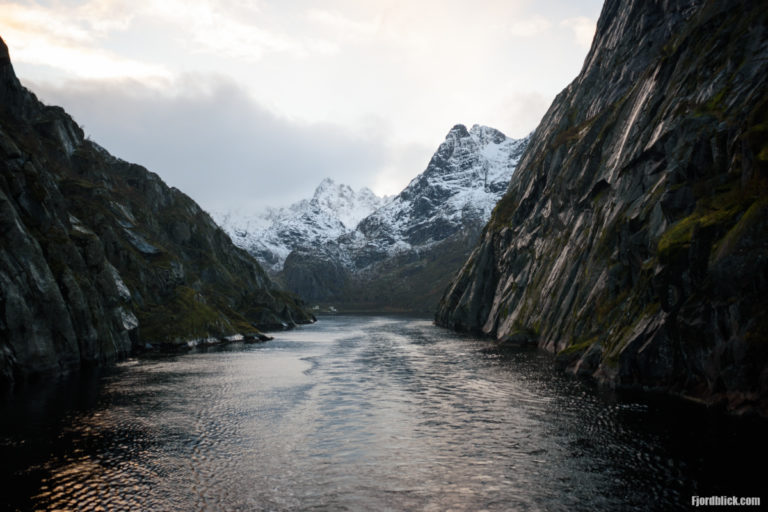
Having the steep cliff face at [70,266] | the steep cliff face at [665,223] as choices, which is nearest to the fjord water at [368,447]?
the steep cliff face at [665,223]

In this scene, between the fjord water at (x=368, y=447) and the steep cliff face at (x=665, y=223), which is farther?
the steep cliff face at (x=665, y=223)

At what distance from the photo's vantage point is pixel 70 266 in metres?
90.1

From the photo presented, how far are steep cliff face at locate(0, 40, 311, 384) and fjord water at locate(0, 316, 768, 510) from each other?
11.8 metres

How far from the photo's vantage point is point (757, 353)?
139 ft

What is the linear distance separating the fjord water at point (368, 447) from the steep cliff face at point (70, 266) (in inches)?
463

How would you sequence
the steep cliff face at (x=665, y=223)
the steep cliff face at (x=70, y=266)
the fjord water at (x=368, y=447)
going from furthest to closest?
the steep cliff face at (x=70, y=266)
the steep cliff face at (x=665, y=223)
the fjord water at (x=368, y=447)

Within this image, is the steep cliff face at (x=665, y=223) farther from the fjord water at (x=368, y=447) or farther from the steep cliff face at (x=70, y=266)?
the steep cliff face at (x=70, y=266)

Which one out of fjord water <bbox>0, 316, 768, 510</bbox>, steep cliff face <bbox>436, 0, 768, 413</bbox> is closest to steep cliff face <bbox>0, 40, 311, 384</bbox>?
fjord water <bbox>0, 316, 768, 510</bbox>

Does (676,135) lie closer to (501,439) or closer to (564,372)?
(564,372)

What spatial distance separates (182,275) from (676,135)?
13113cm

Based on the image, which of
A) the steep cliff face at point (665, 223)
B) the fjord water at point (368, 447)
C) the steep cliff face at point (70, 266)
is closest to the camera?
the fjord water at point (368, 447)

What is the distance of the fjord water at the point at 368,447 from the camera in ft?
106

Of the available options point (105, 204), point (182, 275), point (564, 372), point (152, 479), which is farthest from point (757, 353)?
point (105, 204)

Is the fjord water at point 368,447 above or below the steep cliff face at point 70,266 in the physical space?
below
